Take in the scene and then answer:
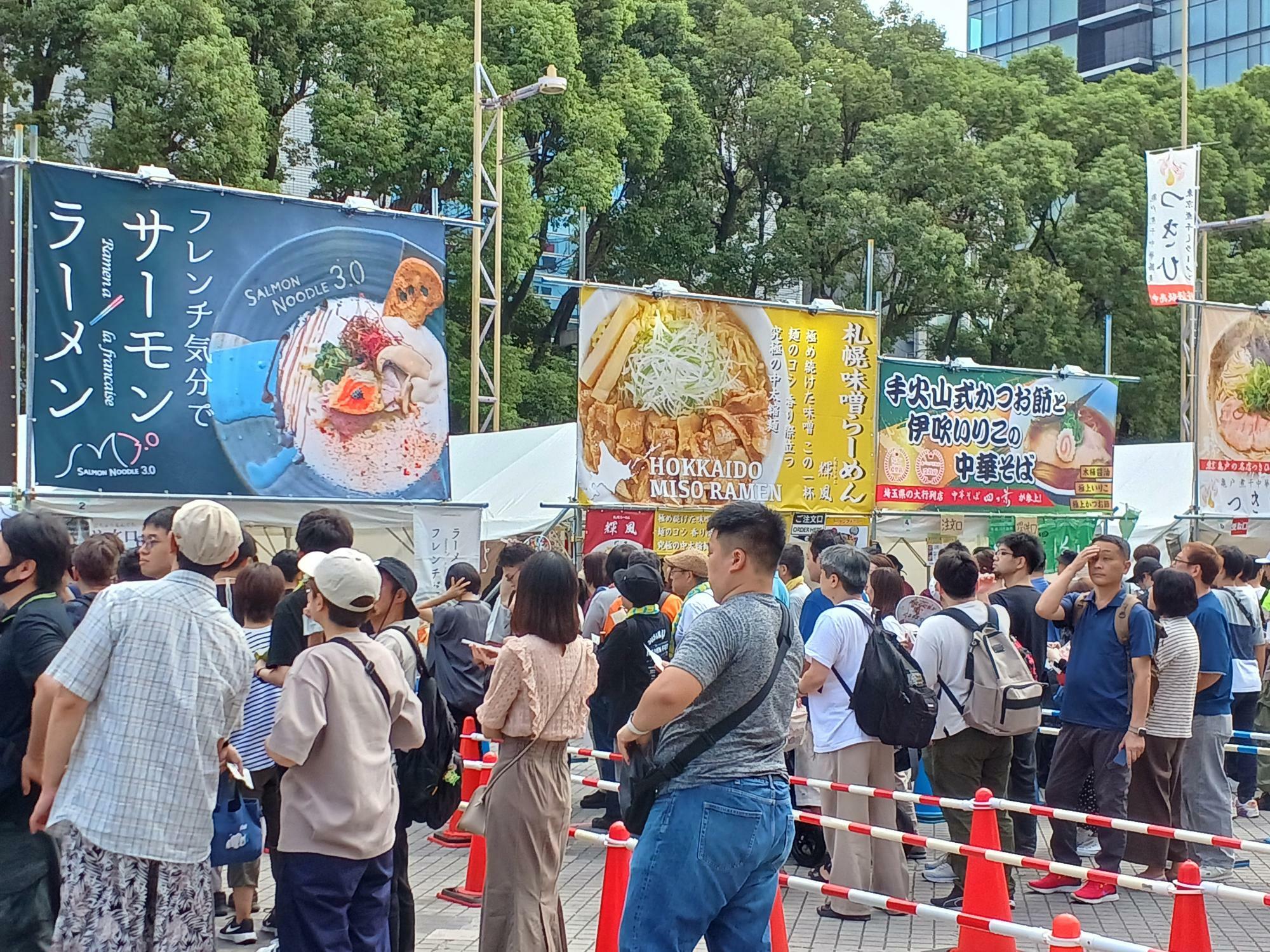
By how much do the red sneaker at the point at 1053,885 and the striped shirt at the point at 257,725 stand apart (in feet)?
15.0

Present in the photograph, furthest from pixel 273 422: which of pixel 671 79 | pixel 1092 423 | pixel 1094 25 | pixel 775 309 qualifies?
pixel 1094 25

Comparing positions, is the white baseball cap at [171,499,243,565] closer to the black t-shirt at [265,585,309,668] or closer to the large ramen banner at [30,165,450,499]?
the black t-shirt at [265,585,309,668]

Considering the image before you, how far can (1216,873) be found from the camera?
830 centimetres

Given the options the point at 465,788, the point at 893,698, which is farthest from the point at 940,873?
the point at 465,788

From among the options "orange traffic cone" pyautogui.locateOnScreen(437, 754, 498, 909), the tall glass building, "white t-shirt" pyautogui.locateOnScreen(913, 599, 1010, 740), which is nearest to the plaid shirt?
"orange traffic cone" pyautogui.locateOnScreen(437, 754, 498, 909)

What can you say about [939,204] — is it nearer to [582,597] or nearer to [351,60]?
[351,60]

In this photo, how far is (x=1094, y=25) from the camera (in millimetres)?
58625

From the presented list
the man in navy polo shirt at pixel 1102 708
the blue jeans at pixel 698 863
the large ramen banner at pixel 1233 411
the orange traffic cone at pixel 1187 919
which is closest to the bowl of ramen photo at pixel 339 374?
the man in navy polo shirt at pixel 1102 708

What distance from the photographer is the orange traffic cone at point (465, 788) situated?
28.2 feet

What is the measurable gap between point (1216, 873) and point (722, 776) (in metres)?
5.39

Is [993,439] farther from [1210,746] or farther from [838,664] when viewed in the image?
[838,664]

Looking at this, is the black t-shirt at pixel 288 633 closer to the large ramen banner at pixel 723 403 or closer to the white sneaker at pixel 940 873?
the white sneaker at pixel 940 873

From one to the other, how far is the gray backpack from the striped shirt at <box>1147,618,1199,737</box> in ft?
2.47

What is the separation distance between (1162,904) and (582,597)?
5421mm
